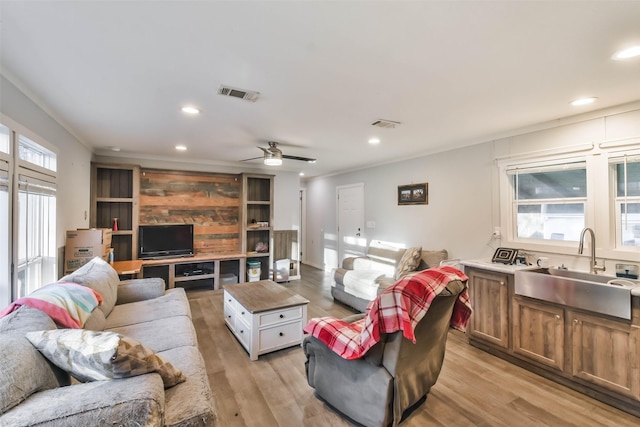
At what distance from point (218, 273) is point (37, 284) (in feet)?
8.89

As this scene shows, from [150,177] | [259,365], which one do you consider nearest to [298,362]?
[259,365]

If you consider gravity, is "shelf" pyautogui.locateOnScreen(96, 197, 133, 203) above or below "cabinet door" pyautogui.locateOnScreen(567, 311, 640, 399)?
above

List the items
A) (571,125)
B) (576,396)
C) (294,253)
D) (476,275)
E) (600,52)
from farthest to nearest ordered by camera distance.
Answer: (294,253), (476,275), (571,125), (576,396), (600,52)

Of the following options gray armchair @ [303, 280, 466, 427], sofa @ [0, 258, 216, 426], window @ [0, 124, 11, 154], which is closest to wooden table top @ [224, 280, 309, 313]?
gray armchair @ [303, 280, 466, 427]

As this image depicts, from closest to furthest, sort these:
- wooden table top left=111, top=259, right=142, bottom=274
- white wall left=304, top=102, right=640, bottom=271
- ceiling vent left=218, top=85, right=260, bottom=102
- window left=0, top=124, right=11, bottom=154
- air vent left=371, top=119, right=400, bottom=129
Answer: window left=0, top=124, right=11, bottom=154, ceiling vent left=218, top=85, right=260, bottom=102, white wall left=304, top=102, right=640, bottom=271, air vent left=371, top=119, right=400, bottom=129, wooden table top left=111, top=259, right=142, bottom=274

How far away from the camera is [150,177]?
503 cm

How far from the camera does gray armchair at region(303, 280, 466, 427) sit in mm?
1774

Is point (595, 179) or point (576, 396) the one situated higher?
point (595, 179)

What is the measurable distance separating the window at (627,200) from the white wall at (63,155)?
4931 millimetres

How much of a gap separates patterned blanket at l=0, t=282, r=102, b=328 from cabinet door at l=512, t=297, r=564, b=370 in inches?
141

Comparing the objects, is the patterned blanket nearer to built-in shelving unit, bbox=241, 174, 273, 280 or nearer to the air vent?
the air vent

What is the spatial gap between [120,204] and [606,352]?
20.6 feet

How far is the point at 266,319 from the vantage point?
2855 mm

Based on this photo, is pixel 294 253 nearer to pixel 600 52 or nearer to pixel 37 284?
pixel 37 284
